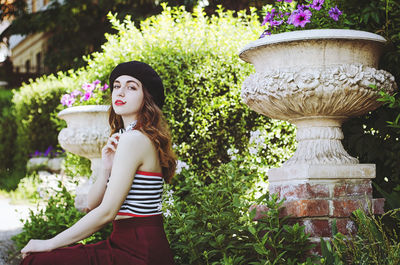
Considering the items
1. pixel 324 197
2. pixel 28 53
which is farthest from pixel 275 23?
pixel 28 53

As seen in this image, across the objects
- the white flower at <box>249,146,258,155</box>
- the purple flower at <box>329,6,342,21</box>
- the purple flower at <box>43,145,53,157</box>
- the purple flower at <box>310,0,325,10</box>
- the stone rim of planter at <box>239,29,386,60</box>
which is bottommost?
the purple flower at <box>43,145,53,157</box>

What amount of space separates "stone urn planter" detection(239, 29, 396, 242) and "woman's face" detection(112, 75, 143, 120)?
2.94 feet

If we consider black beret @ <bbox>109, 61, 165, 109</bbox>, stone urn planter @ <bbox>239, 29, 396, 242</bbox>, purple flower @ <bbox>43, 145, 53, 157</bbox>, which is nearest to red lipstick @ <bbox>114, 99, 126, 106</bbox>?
black beret @ <bbox>109, 61, 165, 109</bbox>

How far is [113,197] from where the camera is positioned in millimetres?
2066

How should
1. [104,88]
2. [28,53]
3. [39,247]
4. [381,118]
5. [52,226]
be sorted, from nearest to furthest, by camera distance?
[39,247] < [381,118] < [52,226] < [104,88] < [28,53]

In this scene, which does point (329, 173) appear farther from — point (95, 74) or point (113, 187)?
point (95, 74)

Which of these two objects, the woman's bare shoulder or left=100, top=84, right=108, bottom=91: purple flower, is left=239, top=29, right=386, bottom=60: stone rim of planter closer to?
the woman's bare shoulder

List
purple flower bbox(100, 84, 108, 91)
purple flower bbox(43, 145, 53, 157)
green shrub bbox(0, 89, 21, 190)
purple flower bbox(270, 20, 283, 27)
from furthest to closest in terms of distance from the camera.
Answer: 1. green shrub bbox(0, 89, 21, 190)
2. purple flower bbox(43, 145, 53, 157)
3. purple flower bbox(100, 84, 108, 91)
4. purple flower bbox(270, 20, 283, 27)

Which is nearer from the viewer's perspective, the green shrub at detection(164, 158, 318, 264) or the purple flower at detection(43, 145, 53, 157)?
the green shrub at detection(164, 158, 318, 264)

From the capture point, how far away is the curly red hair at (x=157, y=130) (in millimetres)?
2223

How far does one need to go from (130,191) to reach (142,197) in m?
0.06

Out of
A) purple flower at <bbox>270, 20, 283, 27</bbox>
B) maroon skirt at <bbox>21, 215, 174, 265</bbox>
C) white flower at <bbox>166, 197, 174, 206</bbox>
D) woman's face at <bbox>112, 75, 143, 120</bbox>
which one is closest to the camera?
maroon skirt at <bbox>21, 215, 174, 265</bbox>

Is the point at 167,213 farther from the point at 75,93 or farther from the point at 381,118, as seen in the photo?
the point at 75,93

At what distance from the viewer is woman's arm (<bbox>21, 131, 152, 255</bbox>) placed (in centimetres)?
202
